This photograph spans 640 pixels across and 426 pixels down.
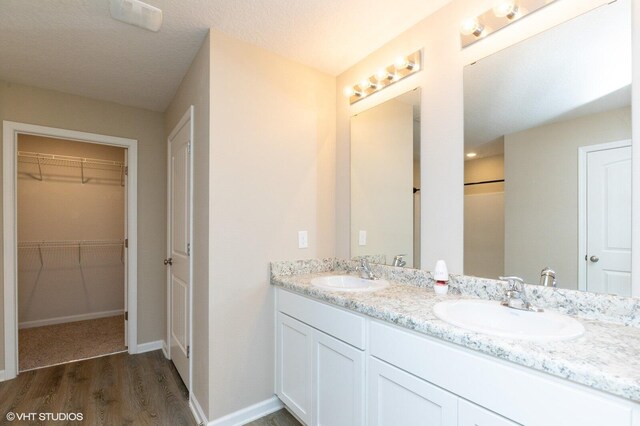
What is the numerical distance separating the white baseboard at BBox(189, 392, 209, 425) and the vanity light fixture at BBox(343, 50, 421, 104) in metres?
2.31

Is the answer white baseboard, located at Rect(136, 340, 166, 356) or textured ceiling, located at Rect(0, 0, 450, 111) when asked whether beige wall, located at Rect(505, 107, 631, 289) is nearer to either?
textured ceiling, located at Rect(0, 0, 450, 111)

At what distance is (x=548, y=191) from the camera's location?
4.37 ft

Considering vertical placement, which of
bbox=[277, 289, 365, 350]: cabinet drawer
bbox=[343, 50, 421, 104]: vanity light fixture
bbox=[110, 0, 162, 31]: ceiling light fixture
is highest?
bbox=[110, 0, 162, 31]: ceiling light fixture

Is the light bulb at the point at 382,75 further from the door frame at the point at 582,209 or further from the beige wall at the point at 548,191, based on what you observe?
the door frame at the point at 582,209

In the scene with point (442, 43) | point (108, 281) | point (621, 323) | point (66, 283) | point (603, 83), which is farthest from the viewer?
point (108, 281)

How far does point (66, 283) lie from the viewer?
383 centimetres

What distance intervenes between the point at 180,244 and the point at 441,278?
6.48 feet

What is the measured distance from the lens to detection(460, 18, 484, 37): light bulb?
150cm

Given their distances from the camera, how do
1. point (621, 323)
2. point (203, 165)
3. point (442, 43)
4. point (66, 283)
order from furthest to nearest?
point (66, 283) < point (203, 165) < point (442, 43) < point (621, 323)

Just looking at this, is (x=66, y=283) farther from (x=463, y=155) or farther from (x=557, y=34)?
(x=557, y=34)

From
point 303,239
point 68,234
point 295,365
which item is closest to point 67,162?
point 68,234

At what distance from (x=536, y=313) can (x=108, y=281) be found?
15.4 feet

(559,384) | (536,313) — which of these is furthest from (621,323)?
(559,384)

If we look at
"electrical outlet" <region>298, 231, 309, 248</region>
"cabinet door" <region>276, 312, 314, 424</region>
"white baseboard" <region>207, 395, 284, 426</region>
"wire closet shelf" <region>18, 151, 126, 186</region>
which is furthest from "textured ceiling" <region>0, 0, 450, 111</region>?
"white baseboard" <region>207, 395, 284, 426</region>
